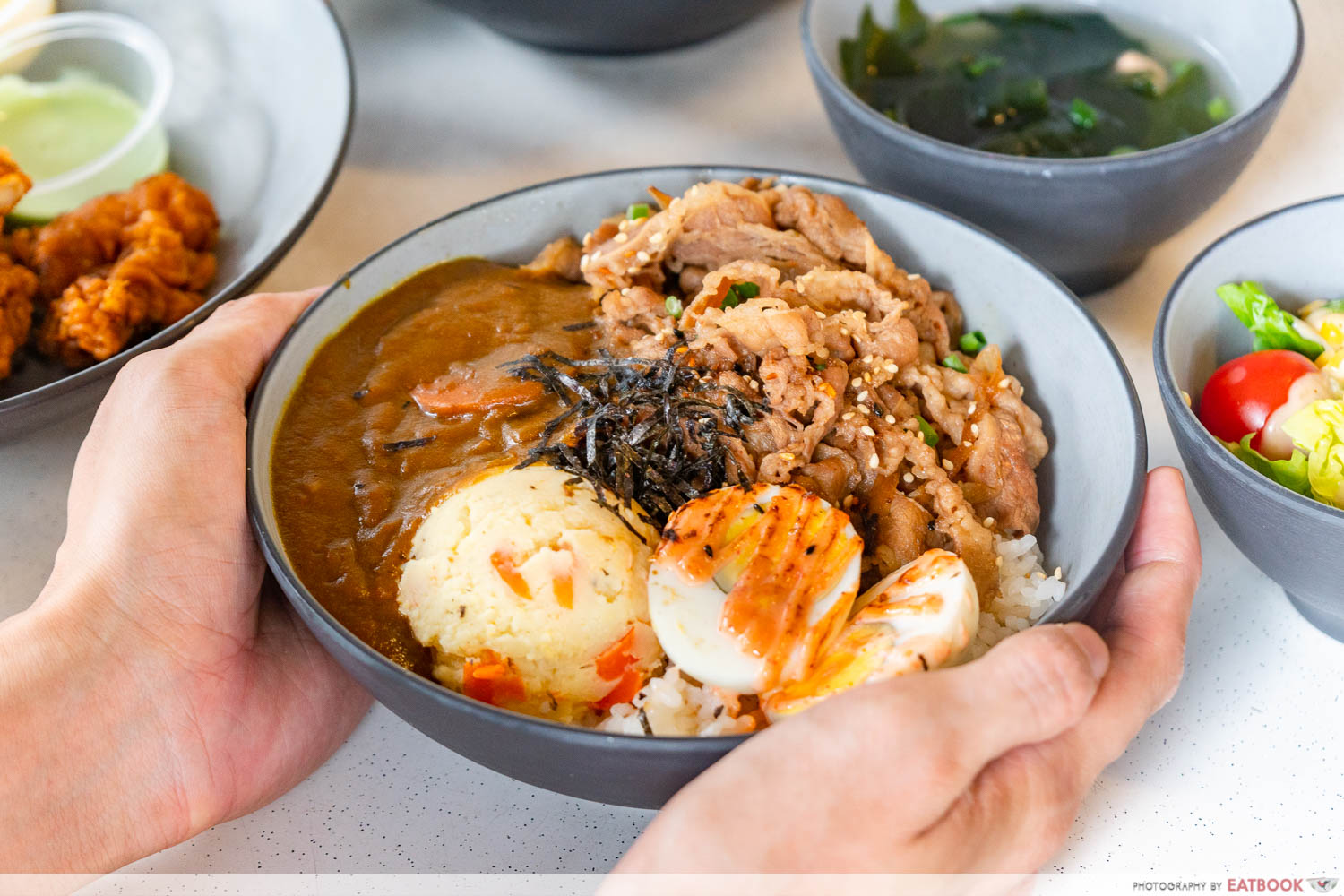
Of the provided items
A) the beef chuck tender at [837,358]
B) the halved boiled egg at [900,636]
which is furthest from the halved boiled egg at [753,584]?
the beef chuck tender at [837,358]

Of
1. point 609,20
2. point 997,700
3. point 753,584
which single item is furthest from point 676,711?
point 609,20

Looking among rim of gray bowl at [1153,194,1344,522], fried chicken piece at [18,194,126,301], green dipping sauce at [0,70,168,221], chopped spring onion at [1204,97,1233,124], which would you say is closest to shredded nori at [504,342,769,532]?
rim of gray bowl at [1153,194,1344,522]

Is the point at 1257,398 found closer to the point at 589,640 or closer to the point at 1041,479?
the point at 1041,479

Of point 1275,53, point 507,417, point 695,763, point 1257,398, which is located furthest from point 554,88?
point 695,763

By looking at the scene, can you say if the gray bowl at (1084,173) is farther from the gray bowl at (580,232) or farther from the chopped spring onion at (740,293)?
the chopped spring onion at (740,293)

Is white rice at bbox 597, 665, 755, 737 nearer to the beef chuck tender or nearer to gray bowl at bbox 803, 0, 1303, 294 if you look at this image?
the beef chuck tender
